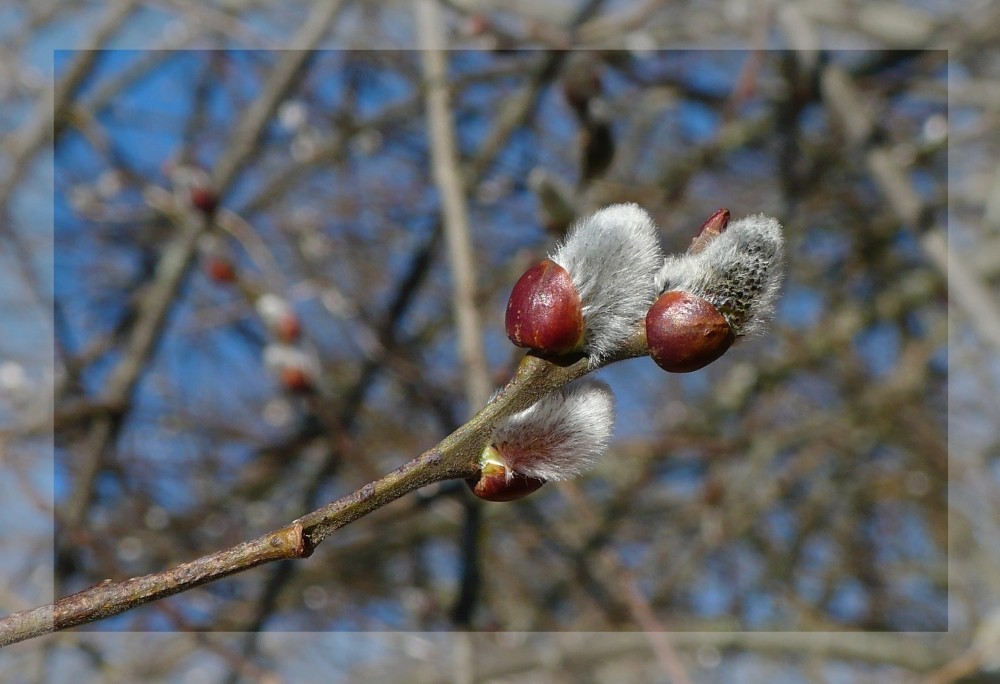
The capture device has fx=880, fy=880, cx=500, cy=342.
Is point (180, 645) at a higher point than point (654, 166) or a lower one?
lower

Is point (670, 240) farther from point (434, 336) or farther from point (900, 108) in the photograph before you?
point (900, 108)

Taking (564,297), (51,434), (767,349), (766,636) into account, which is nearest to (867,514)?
(767,349)

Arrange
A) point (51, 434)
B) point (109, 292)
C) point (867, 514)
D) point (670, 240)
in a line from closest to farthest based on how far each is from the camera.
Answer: point (51, 434) < point (670, 240) < point (109, 292) < point (867, 514)

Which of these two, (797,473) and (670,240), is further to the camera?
(797,473)

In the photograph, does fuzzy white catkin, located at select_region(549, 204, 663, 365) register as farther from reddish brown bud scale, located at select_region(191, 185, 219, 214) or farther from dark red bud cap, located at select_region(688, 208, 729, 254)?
reddish brown bud scale, located at select_region(191, 185, 219, 214)

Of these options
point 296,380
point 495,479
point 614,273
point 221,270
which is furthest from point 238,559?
point 221,270

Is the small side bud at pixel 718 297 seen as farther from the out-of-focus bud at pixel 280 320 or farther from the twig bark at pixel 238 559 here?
the out-of-focus bud at pixel 280 320

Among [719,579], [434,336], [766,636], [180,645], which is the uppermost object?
[434,336]
